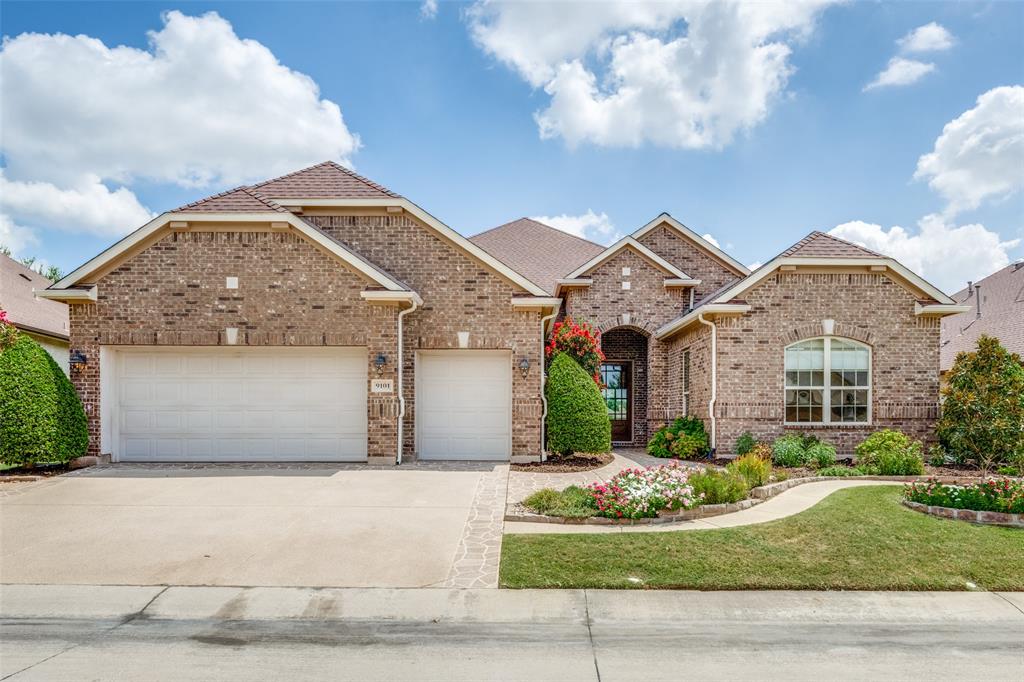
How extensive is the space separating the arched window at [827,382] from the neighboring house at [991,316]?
10.5 metres

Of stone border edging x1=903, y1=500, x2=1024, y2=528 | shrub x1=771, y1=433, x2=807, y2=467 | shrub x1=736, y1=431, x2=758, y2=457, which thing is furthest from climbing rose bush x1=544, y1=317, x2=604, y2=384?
stone border edging x1=903, y1=500, x2=1024, y2=528

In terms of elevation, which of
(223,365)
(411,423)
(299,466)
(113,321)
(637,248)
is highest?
(637,248)

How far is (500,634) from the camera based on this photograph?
4316 mm

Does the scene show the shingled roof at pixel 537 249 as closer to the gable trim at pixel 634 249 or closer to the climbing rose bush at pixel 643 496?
the gable trim at pixel 634 249

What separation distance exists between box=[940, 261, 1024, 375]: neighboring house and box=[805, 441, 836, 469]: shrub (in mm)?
12211

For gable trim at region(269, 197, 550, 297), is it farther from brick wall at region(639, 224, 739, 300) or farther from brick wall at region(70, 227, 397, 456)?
brick wall at region(639, 224, 739, 300)

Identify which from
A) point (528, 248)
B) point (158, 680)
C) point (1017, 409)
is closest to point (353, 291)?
point (158, 680)

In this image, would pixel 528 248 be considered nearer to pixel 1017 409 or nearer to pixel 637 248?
pixel 637 248

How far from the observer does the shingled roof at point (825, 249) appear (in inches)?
476

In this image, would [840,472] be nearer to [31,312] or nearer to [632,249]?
[632,249]

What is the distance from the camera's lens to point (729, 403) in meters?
12.1

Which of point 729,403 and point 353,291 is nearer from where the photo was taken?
point 353,291

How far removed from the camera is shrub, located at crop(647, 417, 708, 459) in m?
12.4

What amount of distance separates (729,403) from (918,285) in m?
4.85
